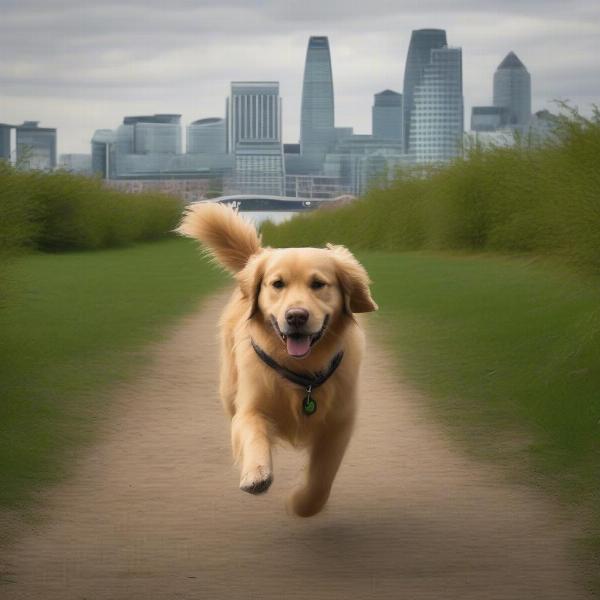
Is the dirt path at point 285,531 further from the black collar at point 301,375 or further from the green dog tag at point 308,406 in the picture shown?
the black collar at point 301,375

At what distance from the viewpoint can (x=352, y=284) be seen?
22.4 feet

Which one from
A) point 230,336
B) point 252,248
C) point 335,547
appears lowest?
point 335,547

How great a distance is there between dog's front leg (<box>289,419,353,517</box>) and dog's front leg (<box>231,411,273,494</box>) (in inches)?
11.6

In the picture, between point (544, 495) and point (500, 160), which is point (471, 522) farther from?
point (500, 160)

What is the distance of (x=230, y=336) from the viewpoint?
24.9ft

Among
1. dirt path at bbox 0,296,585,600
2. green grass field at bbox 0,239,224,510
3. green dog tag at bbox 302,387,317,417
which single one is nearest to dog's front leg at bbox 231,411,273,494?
green dog tag at bbox 302,387,317,417

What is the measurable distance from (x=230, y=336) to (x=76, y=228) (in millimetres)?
35671

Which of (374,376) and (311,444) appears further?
(374,376)

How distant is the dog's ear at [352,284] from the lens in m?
6.81

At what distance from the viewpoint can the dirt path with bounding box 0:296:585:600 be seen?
539 centimetres

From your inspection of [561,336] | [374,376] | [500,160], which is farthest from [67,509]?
[500,160]

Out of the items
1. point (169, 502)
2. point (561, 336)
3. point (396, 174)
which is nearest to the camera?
point (169, 502)

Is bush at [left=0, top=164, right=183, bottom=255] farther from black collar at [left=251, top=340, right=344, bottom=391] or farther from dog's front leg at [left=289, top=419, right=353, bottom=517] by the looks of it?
dog's front leg at [left=289, top=419, right=353, bottom=517]

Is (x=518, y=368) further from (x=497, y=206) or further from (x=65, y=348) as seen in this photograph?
(x=497, y=206)
